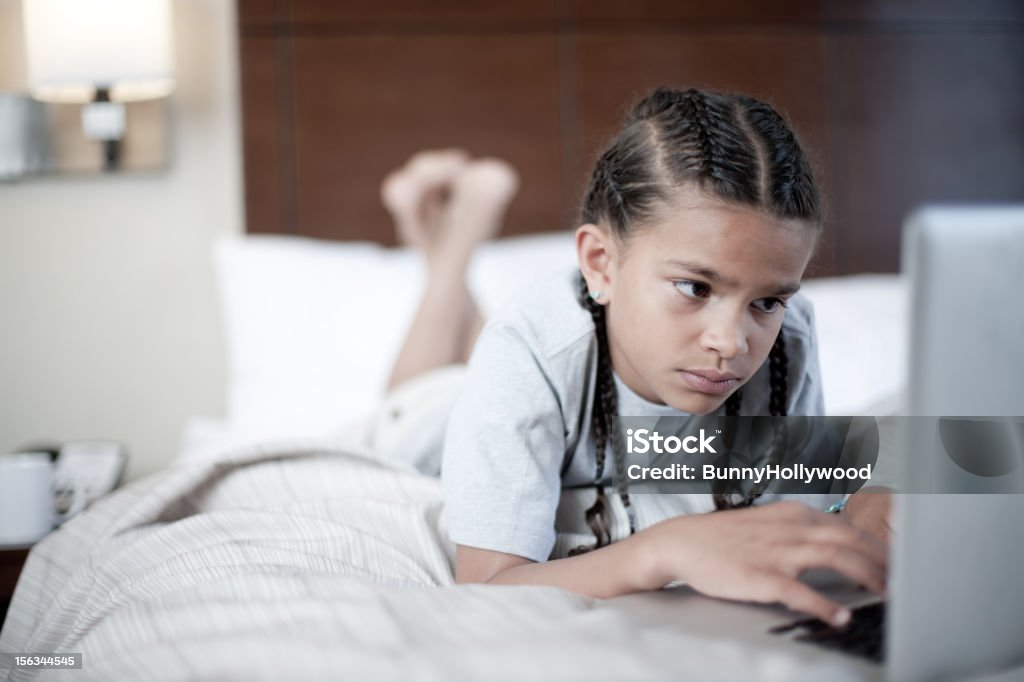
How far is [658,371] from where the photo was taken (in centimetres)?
82

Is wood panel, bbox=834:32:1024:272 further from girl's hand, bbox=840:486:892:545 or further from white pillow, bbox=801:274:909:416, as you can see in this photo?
girl's hand, bbox=840:486:892:545

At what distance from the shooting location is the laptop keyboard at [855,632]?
0.53 meters

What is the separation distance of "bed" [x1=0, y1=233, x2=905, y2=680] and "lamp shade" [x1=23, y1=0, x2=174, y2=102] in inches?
17.1

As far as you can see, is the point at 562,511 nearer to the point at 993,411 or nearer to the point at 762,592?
the point at 762,592

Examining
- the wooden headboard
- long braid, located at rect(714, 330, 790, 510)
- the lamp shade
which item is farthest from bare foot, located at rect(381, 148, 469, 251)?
long braid, located at rect(714, 330, 790, 510)

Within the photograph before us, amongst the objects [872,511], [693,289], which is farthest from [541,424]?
[872,511]

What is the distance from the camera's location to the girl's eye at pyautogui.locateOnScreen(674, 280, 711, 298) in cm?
75

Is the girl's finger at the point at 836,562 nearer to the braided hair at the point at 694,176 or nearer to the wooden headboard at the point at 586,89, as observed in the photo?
the braided hair at the point at 694,176

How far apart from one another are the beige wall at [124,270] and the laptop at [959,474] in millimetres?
1929

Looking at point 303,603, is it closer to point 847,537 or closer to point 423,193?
point 847,537

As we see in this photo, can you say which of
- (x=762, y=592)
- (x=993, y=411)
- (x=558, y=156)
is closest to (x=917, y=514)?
(x=993, y=411)

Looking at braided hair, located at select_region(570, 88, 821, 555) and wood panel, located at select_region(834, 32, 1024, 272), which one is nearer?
braided hair, located at select_region(570, 88, 821, 555)

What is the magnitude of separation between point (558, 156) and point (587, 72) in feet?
0.68

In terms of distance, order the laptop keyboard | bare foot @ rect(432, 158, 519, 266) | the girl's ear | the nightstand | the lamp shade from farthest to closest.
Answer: the lamp shade < bare foot @ rect(432, 158, 519, 266) < the nightstand < the girl's ear < the laptop keyboard
